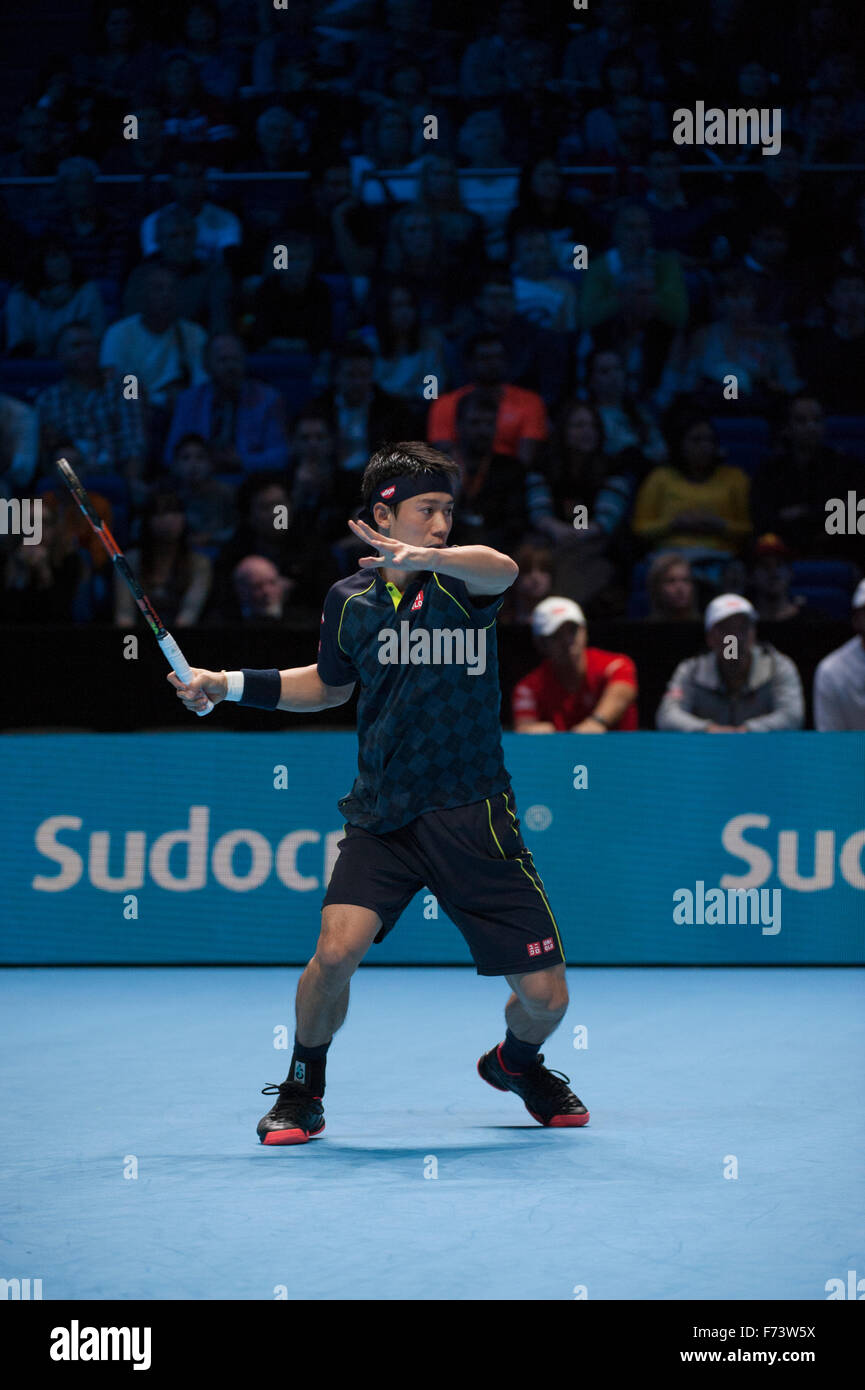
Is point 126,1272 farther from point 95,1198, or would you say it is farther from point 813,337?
point 813,337

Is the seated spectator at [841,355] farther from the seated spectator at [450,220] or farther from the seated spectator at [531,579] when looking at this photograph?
the seated spectator at [531,579]

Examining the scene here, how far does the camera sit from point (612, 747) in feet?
26.2

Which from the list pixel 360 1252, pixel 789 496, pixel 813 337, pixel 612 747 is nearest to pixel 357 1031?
pixel 612 747

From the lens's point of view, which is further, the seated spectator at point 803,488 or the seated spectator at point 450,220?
the seated spectator at point 450,220

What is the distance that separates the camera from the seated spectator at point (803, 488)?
10203mm

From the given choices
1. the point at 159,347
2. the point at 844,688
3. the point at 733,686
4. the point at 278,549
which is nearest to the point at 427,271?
the point at 159,347

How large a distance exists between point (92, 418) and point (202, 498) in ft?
3.47

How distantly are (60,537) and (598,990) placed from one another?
4.32 meters

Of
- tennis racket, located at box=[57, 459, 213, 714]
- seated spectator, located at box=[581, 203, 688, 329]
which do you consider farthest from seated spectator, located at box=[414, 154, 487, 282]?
tennis racket, located at box=[57, 459, 213, 714]

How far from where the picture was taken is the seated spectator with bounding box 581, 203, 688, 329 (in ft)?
36.2

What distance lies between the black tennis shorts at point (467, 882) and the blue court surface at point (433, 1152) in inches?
22.0

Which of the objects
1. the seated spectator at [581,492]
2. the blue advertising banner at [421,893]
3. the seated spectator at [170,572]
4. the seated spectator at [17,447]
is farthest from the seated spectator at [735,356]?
the seated spectator at [17,447]

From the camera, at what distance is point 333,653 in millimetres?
4883

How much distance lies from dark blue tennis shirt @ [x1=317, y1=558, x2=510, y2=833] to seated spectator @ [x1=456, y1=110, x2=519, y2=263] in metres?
7.83
